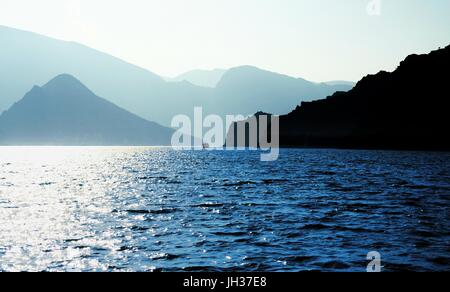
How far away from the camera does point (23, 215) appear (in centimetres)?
3172

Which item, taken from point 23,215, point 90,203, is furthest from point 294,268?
point 90,203

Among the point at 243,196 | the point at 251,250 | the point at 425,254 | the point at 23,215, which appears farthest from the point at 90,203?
the point at 425,254

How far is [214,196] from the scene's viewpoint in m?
44.1

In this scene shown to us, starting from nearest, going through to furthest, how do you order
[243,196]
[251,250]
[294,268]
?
[294,268] → [251,250] → [243,196]

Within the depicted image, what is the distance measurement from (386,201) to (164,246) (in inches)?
976
